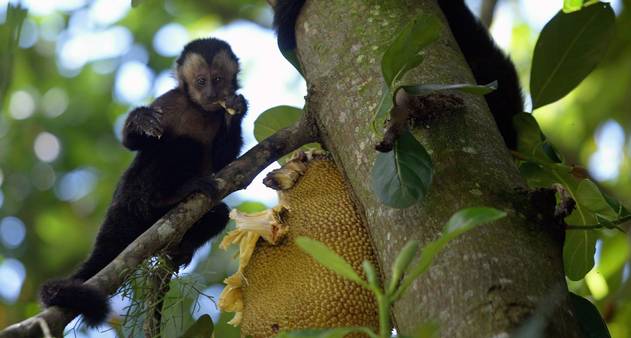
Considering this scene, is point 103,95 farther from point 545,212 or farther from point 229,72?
point 545,212

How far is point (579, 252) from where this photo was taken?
2.58 metres

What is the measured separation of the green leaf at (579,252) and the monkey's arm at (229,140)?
1.45 meters

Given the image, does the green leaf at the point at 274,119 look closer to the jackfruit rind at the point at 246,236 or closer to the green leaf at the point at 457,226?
the jackfruit rind at the point at 246,236

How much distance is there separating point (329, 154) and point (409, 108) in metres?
0.49

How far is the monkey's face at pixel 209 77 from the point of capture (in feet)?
12.7

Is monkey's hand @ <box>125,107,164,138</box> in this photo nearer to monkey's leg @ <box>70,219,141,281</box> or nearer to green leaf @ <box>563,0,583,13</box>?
monkey's leg @ <box>70,219,141,281</box>

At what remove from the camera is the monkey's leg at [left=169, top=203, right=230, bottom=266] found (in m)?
3.15

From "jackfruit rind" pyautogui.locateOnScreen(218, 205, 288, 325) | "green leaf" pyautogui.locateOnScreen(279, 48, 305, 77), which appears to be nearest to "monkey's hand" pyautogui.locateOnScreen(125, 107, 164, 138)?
"green leaf" pyautogui.locateOnScreen(279, 48, 305, 77)

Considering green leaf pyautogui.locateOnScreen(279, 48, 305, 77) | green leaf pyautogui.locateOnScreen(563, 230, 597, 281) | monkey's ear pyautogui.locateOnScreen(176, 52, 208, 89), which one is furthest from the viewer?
monkey's ear pyautogui.locateOnScreen(176, 52, 208, 89)

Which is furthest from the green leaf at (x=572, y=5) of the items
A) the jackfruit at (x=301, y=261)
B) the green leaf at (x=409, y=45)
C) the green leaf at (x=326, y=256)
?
the green leaf at (x=326, y=256)

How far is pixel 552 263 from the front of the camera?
1790 mm

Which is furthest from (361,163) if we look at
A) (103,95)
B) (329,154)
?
(103,95)

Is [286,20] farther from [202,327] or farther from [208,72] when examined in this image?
[208,72]

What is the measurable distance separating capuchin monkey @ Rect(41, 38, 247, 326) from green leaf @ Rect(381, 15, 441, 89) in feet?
3.29
